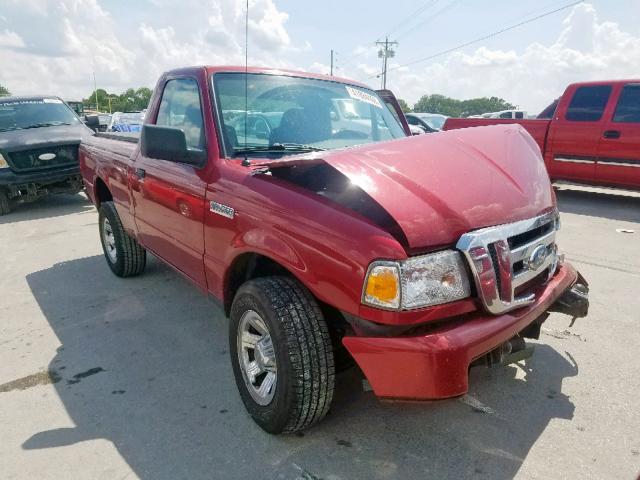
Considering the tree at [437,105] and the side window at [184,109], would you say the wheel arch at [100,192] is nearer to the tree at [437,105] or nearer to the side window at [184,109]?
the side window at [184,109]

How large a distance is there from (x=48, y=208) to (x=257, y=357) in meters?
7.90

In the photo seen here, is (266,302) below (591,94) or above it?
below

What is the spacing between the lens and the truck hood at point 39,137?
819cm

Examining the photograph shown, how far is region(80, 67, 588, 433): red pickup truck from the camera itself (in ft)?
6.57

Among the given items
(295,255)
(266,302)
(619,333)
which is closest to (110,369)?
(266,302)

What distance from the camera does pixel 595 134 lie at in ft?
26.6

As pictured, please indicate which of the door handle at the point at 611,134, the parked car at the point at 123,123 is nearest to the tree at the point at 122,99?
the parked car at the point at 123,123

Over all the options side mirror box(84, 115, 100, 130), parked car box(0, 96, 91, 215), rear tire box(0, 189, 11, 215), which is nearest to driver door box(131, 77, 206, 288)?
parked car box(0, 96, 91, 215)

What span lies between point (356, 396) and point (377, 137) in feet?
5.79

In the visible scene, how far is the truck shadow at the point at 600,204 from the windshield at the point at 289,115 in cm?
539

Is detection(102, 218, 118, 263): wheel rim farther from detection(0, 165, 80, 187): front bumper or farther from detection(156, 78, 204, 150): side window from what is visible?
detection(0, 165, 80, 187): front bumper

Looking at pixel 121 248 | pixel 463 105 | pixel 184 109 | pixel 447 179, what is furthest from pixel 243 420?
pixel 463 105

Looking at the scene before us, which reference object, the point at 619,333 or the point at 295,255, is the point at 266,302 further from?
the point at 619,333

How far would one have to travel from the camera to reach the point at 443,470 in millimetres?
2244
